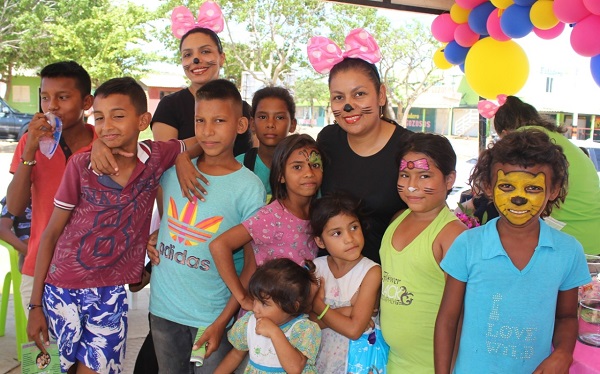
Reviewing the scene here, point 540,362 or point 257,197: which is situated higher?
point 257,197

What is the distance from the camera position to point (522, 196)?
154 cm

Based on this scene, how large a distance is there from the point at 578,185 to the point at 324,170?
71.7 inches

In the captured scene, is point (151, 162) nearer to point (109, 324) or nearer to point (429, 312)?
point (109, 324)

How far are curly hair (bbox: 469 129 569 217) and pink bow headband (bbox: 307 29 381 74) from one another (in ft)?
2.26

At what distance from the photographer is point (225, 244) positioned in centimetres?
191

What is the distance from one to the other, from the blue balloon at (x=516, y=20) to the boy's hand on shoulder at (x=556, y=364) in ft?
12.0

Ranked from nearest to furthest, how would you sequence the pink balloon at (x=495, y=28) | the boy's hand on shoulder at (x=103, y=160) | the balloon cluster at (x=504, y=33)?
the boy's hand on shoulder at (x=103, y=160)
the balloon cluster at (x=504, y=33)
the pink balloon at (x=495, y=28)

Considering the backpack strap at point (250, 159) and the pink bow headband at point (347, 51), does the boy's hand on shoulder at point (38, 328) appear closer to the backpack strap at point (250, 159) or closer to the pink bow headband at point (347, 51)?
the backpack strap at point (250, 159)

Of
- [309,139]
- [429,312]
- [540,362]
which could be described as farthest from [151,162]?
[540,362]

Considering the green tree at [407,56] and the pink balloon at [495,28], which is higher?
the green tree at [407,56]

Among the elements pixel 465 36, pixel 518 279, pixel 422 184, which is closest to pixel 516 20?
pixel 465 36

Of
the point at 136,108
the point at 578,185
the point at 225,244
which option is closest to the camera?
the point at 225,244

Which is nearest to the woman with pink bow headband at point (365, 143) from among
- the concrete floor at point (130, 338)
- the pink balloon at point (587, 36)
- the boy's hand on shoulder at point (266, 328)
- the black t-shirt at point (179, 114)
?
the boy's hand on shoulder at point (266, 328)

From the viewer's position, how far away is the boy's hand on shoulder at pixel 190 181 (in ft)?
6.56
